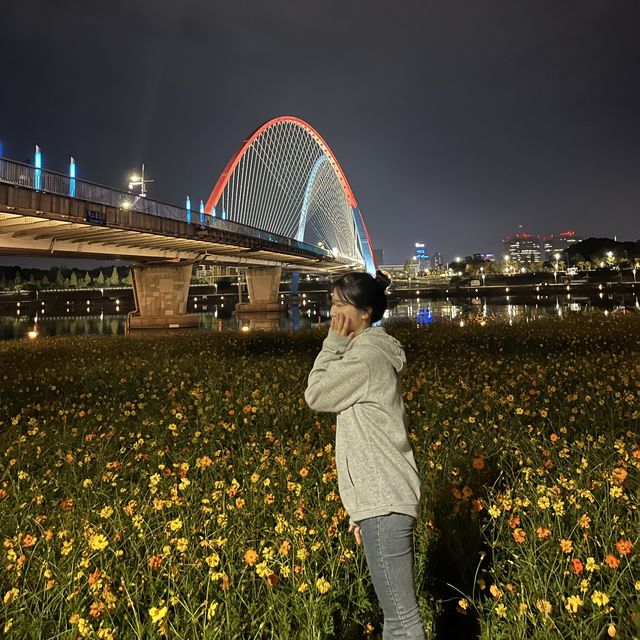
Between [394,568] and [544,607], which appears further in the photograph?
[544,607]

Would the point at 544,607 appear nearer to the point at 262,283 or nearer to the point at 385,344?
the point at 385,344

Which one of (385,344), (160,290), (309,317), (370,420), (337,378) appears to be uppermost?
(160,290)

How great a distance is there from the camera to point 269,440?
5809 mm

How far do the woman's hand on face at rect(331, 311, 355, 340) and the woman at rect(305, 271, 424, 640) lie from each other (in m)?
0.03

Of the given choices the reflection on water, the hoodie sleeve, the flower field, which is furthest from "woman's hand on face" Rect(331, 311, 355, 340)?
the reflection on water

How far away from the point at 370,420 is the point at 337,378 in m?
0.25

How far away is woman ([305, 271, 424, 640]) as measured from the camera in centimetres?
216

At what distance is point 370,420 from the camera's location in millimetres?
2230

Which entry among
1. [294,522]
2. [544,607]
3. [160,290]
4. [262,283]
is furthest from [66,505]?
[262,283]

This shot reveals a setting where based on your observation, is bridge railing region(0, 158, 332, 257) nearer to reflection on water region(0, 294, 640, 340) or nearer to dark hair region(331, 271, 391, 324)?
reflection on water region(0, 294, 640, 340)

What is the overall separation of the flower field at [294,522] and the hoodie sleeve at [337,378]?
97cm

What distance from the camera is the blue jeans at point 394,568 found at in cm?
216

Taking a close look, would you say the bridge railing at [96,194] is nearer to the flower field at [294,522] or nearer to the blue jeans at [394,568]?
the flower field at [294,522]

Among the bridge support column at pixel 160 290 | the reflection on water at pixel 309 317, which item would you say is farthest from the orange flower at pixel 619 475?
the bridge support column at pixel 160 290
